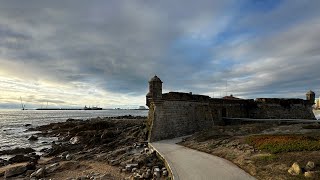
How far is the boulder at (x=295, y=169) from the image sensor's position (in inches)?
457

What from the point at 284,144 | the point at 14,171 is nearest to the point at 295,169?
the point at 284,144

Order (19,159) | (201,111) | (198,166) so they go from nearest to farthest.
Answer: (198,166)
(19,159)
(201,111)

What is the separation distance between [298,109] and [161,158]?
3076 centimetres

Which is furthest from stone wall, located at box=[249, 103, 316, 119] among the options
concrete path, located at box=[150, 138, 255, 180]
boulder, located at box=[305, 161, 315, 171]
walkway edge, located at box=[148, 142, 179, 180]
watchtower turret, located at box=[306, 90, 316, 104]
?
boulder, located at box=[305, 161, 315, 171]

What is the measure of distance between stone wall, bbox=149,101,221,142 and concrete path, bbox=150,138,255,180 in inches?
219

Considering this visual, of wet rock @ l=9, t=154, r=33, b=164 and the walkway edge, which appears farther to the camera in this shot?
wet rock @ l=9, t=154, r=33, b=164

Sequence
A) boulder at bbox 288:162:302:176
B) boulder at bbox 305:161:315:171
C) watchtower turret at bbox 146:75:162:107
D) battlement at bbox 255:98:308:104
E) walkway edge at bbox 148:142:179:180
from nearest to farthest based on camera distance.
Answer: boulder at bbox 288:162:302:176
boulder at bbox 305:161:315:171
walkway edge at bbox 148:142:179:180
watchtower turret at bbox 146:75:162:107
battlement at bbox 255:98:308:104

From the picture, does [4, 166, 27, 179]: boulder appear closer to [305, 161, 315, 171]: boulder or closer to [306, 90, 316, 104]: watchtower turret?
[305, 161, 315, 171]: boulder

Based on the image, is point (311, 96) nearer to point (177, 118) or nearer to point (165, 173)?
point (177, 118)

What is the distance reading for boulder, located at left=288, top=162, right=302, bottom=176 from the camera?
457 inches

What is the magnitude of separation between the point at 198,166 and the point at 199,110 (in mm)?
16171

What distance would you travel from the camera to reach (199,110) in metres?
29.8

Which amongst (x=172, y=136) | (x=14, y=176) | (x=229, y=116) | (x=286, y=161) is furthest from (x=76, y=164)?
(x=229, y=116)

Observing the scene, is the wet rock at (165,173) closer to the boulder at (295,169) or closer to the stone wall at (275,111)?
the boulder at (295,169)
